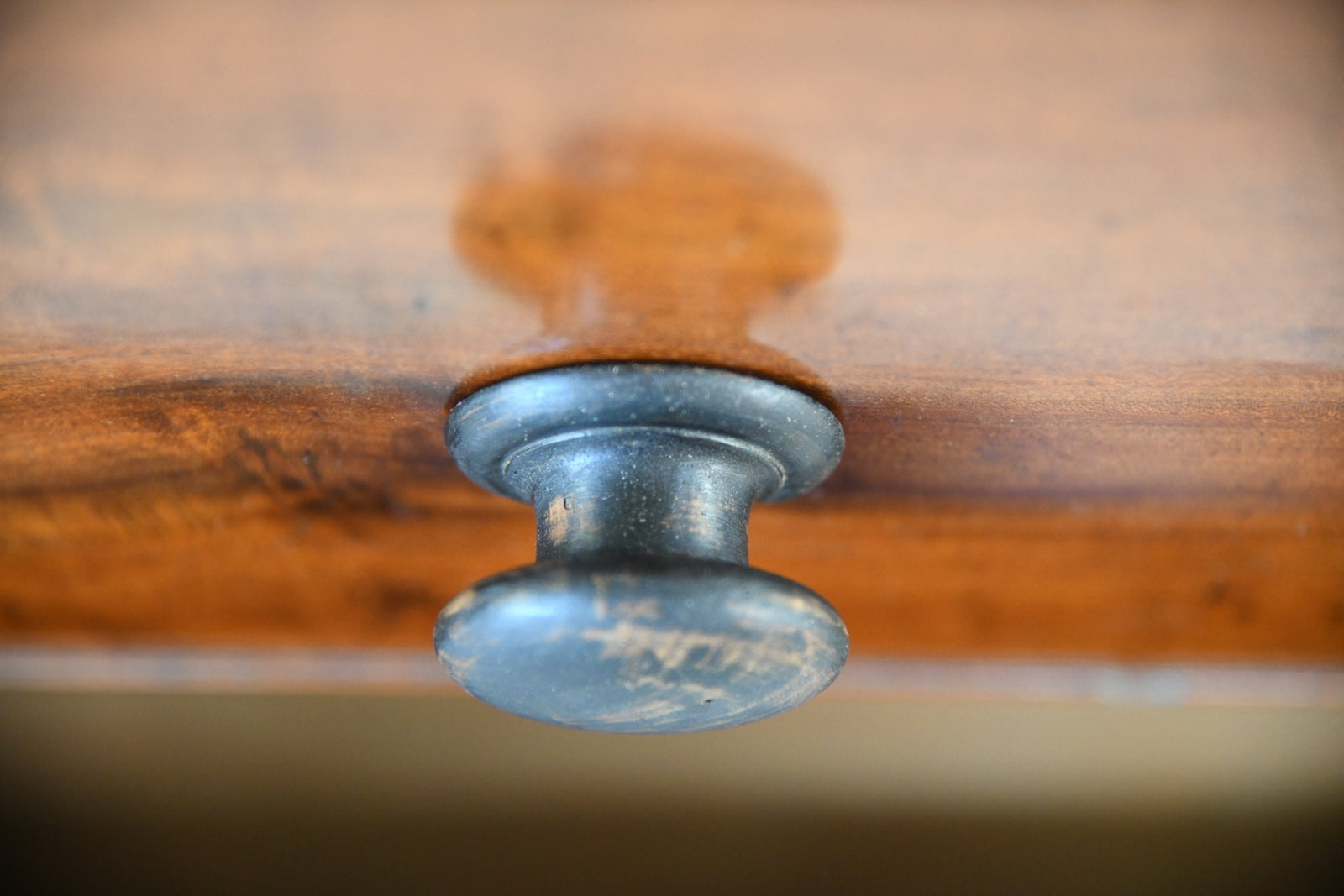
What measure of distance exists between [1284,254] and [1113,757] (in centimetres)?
102

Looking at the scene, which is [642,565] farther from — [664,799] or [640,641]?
[664,799]

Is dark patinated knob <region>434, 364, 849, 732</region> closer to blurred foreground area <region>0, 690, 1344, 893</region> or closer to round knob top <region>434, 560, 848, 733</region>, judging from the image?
round knob top <region>434, 560, 848, 733</region>

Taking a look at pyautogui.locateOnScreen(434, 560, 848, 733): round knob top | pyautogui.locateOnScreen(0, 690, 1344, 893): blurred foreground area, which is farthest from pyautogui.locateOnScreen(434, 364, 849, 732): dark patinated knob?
pyautogui.locateOnScreen(0, 690, 1344, 893): blurred foreground area

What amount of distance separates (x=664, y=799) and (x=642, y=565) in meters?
0.91

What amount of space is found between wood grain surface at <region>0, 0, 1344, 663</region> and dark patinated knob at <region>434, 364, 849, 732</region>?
17 mm

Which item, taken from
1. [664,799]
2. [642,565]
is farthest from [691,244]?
[664,799]

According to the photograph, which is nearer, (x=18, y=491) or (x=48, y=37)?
(x=48, y=37)

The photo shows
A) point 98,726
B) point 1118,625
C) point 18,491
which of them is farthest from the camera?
point 98,726

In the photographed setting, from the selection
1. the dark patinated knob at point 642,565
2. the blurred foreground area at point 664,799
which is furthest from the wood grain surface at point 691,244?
the blurred foreground area at point 664,799

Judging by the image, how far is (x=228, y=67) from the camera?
210 mm

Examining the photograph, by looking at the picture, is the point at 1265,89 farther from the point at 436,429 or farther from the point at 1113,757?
the point at 1113,757

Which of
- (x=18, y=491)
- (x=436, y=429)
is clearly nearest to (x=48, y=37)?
(x=436, y=429)

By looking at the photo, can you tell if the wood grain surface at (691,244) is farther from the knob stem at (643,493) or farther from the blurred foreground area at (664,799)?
the blurred foreground area at (664,799)

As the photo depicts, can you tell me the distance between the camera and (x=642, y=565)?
0.31m
